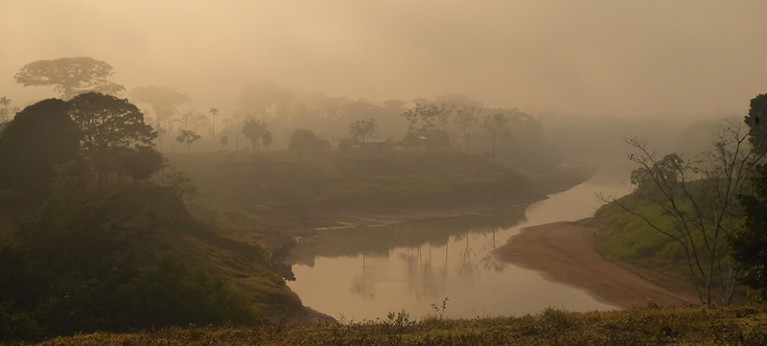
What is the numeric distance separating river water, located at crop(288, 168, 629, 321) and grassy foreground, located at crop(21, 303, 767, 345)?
27.1 ft

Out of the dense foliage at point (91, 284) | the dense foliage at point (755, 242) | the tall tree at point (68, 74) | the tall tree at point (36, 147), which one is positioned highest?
the tall tree at point (68, 74)

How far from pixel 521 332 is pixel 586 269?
41.9 m

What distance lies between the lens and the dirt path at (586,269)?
4659 cm

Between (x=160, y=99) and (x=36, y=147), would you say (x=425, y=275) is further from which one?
(x=160, y=99)

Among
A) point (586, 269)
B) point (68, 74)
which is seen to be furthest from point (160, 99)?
A: point (586, 269)

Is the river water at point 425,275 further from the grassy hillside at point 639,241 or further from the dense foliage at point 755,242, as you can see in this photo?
the dense foliage at point 755,242

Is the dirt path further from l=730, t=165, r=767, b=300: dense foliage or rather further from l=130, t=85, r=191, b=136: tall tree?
l=130, t=85, r=191, b=136: tall tree

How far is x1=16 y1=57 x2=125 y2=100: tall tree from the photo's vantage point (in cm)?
11681

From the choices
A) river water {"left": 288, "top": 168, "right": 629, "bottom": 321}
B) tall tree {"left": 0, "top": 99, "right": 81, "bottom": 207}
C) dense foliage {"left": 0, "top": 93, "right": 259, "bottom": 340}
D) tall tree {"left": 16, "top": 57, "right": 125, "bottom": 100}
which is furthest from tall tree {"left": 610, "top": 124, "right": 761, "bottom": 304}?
tall tree {"left": 16, "top": 57, "right": 125, "bottom": 100}

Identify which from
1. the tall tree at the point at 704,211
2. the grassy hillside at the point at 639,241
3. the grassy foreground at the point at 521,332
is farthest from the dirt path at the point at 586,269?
the grassy foreground at the point at 521,332

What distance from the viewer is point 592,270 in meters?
56.2

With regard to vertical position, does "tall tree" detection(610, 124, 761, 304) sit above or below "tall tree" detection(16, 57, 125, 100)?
below

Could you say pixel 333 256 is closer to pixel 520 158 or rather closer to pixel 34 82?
pixel 34 82

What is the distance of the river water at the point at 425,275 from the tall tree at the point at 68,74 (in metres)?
71.6
